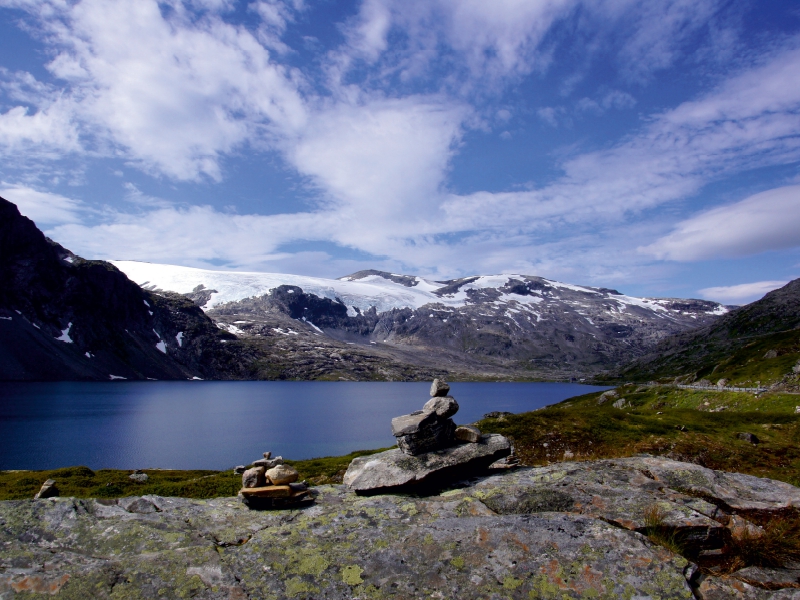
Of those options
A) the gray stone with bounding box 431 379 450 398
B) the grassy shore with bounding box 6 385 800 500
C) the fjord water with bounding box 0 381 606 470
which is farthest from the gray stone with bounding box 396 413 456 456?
the fjord water with bounding box 0 381 606 470

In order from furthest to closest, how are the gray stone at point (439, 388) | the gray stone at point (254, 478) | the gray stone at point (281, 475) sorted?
the gray stone at point (439, 388)
the gray stone at point (254, 478)
the gray stone at point (281, 475)

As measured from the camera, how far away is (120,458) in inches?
2827

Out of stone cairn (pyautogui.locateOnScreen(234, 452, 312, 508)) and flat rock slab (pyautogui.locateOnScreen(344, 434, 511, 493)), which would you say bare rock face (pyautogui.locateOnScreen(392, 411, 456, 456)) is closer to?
flat rock slab (pyautogui.locateOnScreen(344, 434, 511, 493))

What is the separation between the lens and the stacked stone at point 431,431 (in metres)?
12.3

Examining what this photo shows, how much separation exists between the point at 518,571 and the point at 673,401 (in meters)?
77.7

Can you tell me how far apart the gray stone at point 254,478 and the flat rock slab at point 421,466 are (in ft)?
7.31

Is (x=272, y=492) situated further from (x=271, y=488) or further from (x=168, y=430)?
(x=168, y=430)

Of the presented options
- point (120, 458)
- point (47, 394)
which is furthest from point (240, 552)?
point (47, 394)

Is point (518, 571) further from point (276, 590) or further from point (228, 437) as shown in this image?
point (228, 437)

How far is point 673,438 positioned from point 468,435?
1075 inches

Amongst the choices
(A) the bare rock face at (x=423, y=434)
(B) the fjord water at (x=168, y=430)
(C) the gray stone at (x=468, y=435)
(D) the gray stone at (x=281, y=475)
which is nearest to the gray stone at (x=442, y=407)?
(A) the bare rock face at (x=423, y=434)

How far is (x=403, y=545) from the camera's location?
323 inches

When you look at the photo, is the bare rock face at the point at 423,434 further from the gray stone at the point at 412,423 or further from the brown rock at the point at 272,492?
the brown rock at the point at 272,492

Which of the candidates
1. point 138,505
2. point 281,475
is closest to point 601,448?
point 281,475
